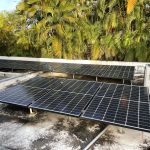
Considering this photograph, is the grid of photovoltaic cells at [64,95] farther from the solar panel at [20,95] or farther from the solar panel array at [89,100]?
the solar panel at [20,95]

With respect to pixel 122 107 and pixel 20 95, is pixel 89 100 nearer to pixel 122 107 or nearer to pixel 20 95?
pixel 122 107

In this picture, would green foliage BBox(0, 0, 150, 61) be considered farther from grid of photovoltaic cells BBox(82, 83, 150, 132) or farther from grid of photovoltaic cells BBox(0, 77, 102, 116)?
grid of photovoltaic cells BBox(82, 83, 150, 132)

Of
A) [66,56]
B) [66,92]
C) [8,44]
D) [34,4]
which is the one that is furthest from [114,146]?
[8,44]

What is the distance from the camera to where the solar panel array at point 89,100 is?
262 inches

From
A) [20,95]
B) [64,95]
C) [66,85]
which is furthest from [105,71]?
[20,95]

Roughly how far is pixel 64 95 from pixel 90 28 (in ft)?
35.3

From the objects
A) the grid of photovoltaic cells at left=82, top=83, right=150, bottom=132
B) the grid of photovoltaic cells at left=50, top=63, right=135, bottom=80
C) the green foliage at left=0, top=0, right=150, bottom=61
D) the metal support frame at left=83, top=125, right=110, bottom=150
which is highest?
the green foliage at left=0, top=0, right=150, bottom=61

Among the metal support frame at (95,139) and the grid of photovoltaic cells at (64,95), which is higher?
the grid of photovoltaic cells at (64,95)

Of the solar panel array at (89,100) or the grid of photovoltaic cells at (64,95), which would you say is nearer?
the solar panel array at (89,100)

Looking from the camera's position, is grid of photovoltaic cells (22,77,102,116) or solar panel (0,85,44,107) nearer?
grid of photovoltaic cells (22,77,102,116)

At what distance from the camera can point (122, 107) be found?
7.34m

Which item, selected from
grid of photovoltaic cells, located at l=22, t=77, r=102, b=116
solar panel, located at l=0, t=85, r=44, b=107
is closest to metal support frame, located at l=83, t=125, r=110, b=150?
grid of photovoltaic cells, located at l=22, t=77, r=102, b=116

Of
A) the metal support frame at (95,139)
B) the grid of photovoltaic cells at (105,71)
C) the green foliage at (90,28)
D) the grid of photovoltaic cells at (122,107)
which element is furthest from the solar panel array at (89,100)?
the green foliage at (90,28)

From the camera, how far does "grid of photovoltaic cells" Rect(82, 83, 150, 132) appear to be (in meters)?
6.33
